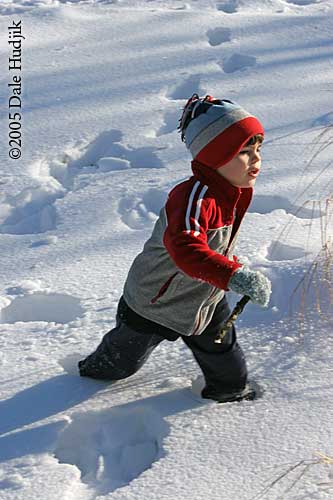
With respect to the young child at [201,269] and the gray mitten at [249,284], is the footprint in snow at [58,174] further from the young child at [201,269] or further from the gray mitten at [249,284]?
the gray mitten at [249,284]

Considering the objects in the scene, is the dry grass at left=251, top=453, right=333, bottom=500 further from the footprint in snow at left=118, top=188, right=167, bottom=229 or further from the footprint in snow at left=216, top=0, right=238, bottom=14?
the footprint in snow at left=216, top=0, right=238, bottom=14

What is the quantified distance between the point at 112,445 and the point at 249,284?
633 millimetres

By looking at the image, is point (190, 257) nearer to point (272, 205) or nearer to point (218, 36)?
point (272, 205)

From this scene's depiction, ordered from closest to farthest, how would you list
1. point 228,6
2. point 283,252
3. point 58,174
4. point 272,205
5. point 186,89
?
point 283,252
point 272,205
point 58,174
point 186,89
point 228,6

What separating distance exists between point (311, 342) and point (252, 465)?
659 millimetres

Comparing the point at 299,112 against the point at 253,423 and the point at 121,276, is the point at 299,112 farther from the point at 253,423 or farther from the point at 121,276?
the point at 253,423

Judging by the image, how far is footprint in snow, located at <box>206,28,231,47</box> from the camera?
17.6 ft

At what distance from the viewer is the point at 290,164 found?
4031 millimetres

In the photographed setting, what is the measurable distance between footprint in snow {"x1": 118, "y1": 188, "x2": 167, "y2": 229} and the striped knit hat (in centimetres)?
130

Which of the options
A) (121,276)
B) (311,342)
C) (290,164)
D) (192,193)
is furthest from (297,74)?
(192,193)

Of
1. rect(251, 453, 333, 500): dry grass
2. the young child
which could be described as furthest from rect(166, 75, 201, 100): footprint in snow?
rect(251, 453, 333, 500): dry grass

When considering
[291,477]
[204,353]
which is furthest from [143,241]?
[291,477]

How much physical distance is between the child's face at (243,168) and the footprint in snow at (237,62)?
276 cm

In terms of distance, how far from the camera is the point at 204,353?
257 cm
